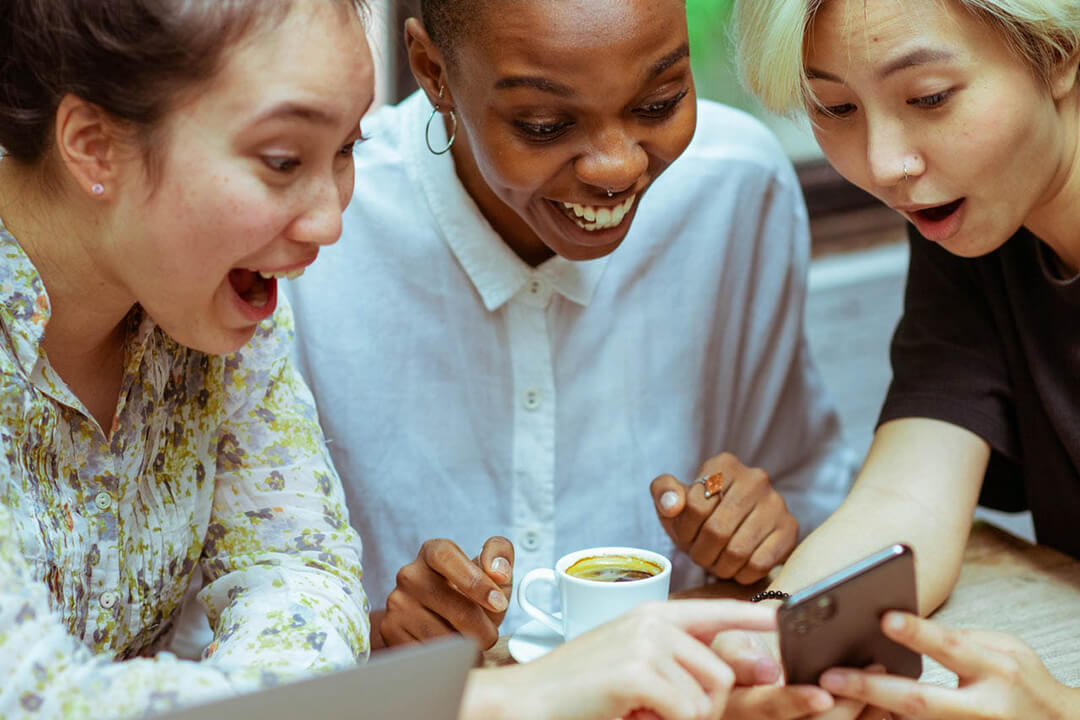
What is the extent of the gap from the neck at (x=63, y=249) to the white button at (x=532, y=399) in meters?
0.67

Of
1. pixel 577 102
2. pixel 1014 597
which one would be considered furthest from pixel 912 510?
pixel 577 102

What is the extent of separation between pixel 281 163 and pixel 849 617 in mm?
562

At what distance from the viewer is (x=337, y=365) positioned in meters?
1.66

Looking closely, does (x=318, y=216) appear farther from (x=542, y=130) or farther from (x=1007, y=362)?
(x=1007, y=362)

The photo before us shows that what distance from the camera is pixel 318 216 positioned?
1.01 m

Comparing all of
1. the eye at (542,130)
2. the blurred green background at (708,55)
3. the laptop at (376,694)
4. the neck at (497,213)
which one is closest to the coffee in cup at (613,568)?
the laptop at (376,694)

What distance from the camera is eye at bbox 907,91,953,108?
47.3 inches

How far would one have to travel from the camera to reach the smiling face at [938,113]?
1.19 m

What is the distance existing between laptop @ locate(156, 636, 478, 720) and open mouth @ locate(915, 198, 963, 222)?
784mm

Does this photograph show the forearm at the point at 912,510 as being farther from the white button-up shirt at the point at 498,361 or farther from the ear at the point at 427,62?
the ear at the point at 427,62

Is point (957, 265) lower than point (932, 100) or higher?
lower

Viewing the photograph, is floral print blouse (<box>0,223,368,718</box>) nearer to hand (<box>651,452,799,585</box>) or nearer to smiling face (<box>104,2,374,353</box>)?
smiling face (<box>104,2,374,353</box>)

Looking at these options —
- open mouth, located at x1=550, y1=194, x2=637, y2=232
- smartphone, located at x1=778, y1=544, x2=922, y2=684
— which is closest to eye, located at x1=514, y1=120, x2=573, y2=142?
open mouth, located at x1=550, y1=194, x2=637, y2=232

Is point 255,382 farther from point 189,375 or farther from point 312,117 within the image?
point 312,117
